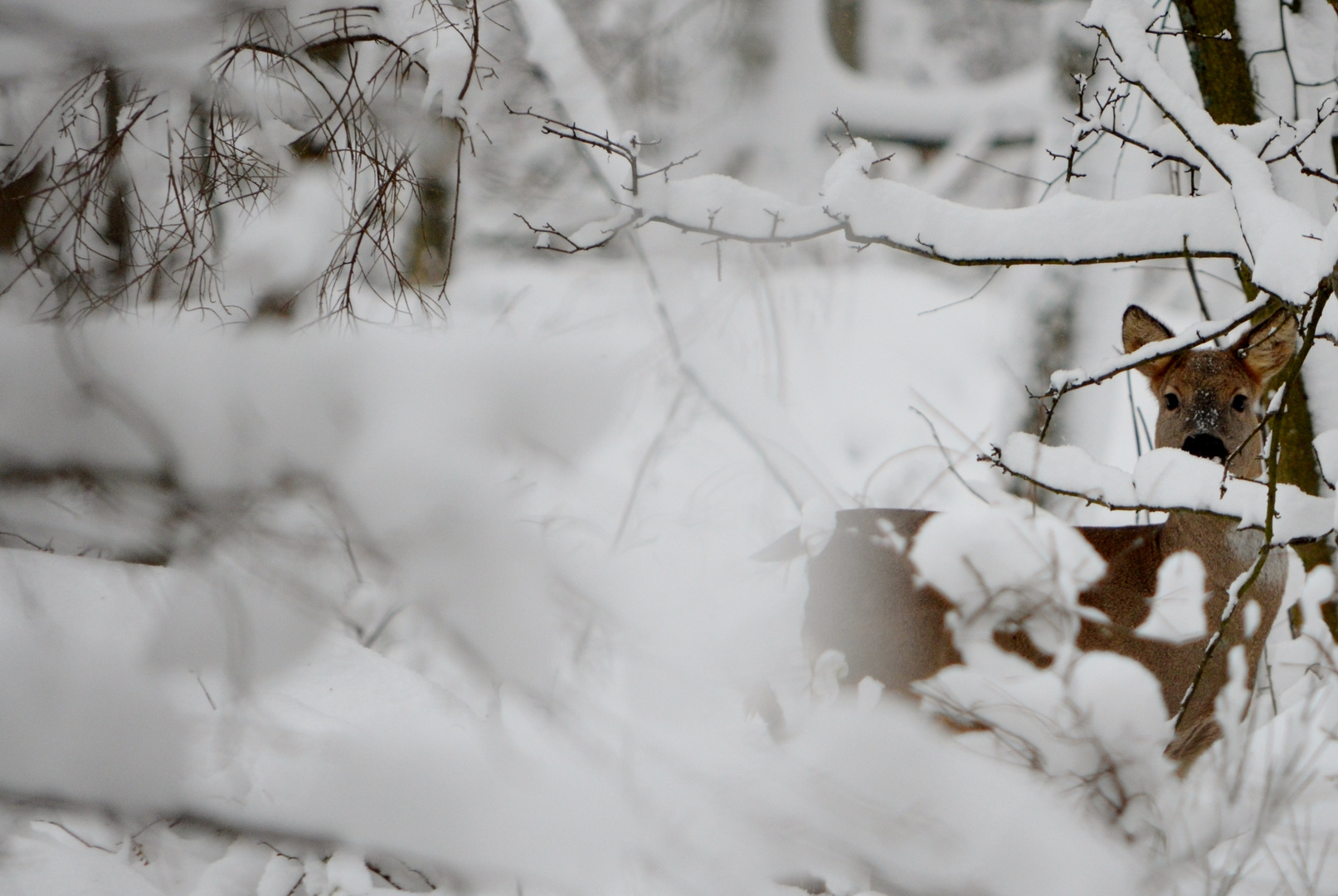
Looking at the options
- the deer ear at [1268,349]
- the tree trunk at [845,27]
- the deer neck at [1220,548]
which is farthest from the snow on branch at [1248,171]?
the tree trunk at [845,27]

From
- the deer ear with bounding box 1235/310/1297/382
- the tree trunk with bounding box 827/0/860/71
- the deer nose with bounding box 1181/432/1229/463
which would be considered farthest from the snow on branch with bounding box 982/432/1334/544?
the tree trunk with bounding box 827/0/860/71

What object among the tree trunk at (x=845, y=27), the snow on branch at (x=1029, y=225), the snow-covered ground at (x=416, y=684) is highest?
the tree trunk at (x=845, y=27)

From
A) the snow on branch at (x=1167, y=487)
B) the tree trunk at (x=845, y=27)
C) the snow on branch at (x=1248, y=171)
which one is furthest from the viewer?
the tree trunk at (x=845, y=27)

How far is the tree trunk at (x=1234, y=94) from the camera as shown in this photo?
262 cm

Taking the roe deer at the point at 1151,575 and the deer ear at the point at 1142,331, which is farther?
the deer ear at the point at 1142,331

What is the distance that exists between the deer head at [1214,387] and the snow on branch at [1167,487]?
0.51m

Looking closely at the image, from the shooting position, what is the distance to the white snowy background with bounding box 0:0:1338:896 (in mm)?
1932

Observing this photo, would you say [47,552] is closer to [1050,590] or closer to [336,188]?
[336,188]

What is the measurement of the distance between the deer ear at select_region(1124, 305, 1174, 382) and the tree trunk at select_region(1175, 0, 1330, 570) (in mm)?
297

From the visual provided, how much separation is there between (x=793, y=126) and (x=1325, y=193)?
7.39 feet

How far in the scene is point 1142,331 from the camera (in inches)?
103

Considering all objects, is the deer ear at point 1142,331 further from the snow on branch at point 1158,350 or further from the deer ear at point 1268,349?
the snow on branch at point 1158,350

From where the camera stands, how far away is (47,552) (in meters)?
2.09

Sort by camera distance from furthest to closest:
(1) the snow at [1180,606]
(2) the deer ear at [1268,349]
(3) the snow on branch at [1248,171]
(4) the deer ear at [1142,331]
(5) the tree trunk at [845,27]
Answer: (5) the tree trunk at [845,27] → (4) the deer ear at [1142,331] → (2) the deer ear at [1268,349] → (1) the snow at [1180,606] → (3) the snow on branch at [1248,171]
